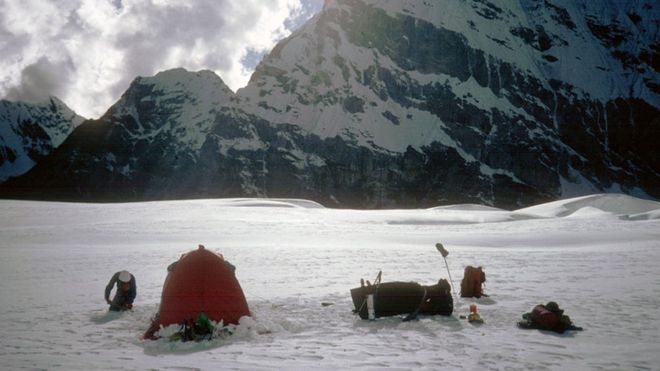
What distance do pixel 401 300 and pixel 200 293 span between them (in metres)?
4.09

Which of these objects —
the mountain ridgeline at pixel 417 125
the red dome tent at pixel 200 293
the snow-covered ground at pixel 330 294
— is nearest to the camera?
the snow-covered ground at pixel 330 294

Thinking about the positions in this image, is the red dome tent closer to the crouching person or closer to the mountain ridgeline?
the crouching person

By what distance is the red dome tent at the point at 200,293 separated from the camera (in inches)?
410

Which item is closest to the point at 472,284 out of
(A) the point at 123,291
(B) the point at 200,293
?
(B) the point at 200,293

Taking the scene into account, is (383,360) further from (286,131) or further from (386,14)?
(386,14)

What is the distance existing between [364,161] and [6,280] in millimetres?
161029

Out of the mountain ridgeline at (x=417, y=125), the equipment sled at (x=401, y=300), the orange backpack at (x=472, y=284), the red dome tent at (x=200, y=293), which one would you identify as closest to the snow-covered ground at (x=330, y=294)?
the equipment sled at (x=401, y=300)

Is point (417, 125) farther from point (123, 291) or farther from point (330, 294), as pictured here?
point (123, 291)

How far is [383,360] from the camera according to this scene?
27.7 feet

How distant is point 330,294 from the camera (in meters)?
14.6

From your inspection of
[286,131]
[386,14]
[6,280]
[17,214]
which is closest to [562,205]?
A: [17,214]

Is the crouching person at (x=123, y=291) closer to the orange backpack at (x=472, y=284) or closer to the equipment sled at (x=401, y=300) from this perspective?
the equipment sled at (x=401, y=300)

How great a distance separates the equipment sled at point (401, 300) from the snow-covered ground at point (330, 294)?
27 centimetres

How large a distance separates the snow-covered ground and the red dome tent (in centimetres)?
59
